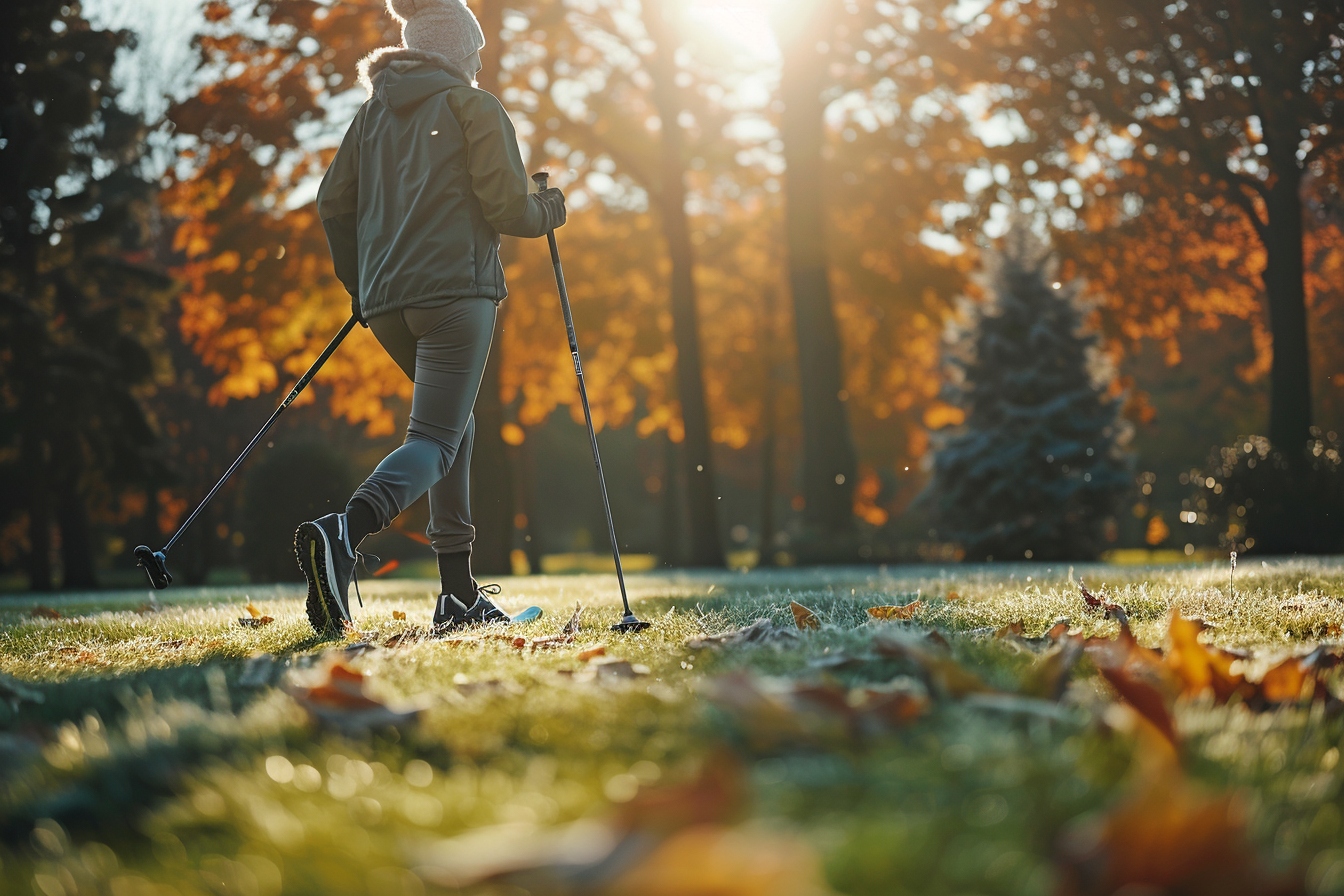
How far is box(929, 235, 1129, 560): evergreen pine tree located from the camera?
1983 cm

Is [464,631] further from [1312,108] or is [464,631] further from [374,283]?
[1312,108]

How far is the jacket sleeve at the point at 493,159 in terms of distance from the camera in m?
4.46

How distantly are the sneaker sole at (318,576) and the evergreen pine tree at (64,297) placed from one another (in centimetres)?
1682

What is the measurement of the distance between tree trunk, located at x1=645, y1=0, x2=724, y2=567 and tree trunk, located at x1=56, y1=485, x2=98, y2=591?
9712mm

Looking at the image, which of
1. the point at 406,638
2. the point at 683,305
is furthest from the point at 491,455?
the point at 406,638

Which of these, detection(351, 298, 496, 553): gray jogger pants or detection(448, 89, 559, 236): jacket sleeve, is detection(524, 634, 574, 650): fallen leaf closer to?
detection(351, 298, 496, 553): gray jogger pants

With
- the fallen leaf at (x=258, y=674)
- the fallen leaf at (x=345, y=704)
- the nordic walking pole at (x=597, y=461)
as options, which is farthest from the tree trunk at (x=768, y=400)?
the fallen leaf at (x=345, y=704)

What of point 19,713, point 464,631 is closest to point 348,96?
point 464,631

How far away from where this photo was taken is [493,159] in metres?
4.47

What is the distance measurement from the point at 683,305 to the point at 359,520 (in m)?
A: 12.6

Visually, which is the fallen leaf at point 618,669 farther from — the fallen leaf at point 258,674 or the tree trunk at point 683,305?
the tree trunk at point 683,305

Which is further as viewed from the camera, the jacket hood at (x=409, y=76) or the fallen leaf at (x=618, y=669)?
the jacket hood at (x=409, y=76)

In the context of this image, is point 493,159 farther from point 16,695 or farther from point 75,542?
point 75,542

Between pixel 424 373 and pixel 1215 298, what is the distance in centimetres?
1699
